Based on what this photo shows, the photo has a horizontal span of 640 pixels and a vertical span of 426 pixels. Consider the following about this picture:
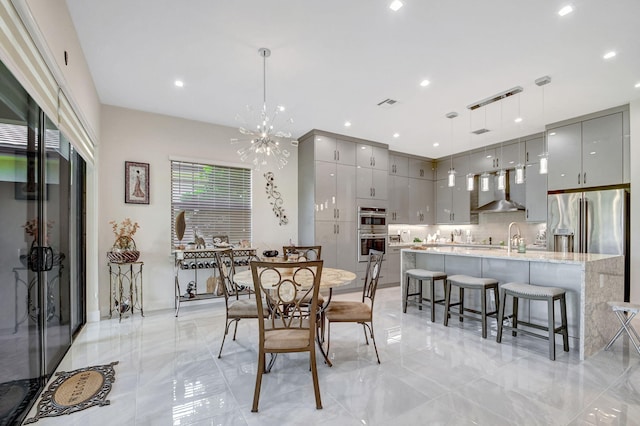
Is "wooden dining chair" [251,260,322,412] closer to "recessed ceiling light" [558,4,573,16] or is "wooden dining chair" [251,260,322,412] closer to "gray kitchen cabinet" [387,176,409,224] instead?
"recessed ceiling light" [558,4,573,16]

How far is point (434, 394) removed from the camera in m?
2.15

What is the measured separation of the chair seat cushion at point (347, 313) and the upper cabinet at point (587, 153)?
4314 millimetres

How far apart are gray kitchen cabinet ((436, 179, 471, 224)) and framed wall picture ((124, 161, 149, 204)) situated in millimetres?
6219

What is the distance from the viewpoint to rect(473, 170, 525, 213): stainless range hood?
5.81 m

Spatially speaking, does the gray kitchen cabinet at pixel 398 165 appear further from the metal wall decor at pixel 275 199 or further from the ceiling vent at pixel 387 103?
the metal wall decor at pixel 275 199

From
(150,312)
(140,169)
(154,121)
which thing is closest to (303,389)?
(150,312)

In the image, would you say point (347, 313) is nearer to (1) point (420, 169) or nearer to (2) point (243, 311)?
(2) point (243, 311)

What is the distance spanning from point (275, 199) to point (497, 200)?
4.57m

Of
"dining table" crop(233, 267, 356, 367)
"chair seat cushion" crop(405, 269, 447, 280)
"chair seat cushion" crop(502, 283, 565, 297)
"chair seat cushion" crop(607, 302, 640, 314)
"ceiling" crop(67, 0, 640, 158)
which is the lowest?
"chair seat cushion" crop(607, 302, 640, 314)

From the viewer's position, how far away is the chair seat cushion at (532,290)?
9.17 feet

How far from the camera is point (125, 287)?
13.8ft

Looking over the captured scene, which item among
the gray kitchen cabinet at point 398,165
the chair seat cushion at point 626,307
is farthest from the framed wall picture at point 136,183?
the chair seat cushion at point 626,307

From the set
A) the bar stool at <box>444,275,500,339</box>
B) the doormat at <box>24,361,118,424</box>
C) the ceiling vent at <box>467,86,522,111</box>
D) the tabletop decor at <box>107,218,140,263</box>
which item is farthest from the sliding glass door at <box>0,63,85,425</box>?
the ceiling vent at <box>467,86,522,111</box>

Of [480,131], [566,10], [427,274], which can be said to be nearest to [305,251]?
[427,274]
